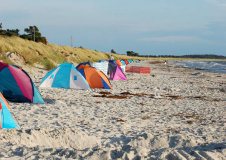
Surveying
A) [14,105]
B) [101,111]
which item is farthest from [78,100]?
[14,105]

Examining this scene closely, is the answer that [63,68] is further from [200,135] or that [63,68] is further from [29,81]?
[200,135]

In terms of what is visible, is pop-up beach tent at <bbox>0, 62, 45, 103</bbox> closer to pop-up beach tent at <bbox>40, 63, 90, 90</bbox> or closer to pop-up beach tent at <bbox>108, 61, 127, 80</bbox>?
pop-up beach tent at <bbox>40, 63, 90, 90</bbox>

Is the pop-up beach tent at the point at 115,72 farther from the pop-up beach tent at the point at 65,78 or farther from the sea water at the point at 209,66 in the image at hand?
the sea water at the point at 209,66

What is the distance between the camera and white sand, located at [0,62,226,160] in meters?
4.10

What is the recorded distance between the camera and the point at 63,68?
11734mm

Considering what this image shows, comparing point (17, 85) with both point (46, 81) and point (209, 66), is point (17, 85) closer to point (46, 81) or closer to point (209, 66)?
point (46, 81)

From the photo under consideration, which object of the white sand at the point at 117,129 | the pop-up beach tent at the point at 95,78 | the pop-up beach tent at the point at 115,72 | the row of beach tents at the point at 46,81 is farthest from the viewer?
the pop-up beach tent at the point at 115,72

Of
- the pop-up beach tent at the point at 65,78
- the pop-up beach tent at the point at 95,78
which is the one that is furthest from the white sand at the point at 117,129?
the pop-up beach tent at the point at 95,78

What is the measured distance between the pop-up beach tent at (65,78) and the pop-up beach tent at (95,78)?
3.58 ft

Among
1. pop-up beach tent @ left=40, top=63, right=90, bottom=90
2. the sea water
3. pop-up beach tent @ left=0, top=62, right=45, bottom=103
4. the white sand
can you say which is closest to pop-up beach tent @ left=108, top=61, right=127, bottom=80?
pop-up beach tent @ left=40, top=63, right=90, bottom=90

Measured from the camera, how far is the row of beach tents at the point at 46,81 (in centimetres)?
792

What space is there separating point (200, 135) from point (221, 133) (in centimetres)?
57

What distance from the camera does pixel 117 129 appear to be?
5949 millimetres

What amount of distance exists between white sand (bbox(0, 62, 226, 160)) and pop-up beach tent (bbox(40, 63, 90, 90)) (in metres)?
1.25
